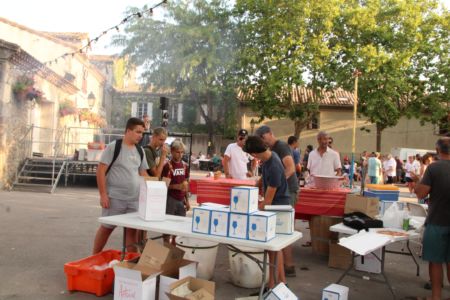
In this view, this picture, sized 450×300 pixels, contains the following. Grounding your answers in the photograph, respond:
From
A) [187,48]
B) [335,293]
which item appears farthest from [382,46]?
[335,293]

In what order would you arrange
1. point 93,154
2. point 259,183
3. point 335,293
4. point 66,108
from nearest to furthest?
point 335,293, point 259,183, point 93,154, point 66,108

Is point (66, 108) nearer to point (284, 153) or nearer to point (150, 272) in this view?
point (284, 153)

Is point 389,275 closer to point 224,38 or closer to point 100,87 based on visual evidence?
point 224,38

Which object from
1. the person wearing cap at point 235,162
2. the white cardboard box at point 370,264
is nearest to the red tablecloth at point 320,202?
the white cardboard box at point 370,264

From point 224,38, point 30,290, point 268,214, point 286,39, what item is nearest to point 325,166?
point 268,214

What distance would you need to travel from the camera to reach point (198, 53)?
28500mm

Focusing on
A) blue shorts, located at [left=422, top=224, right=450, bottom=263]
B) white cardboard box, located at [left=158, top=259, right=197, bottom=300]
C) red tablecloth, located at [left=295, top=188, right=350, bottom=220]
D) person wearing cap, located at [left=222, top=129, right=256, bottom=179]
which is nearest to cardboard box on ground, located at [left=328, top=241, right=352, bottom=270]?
red tablecloth, located at [left=295, top=188, right=350, bottom=220]

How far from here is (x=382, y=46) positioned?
2486cm

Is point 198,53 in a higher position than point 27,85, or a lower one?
higher

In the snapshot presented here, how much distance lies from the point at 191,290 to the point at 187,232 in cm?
58

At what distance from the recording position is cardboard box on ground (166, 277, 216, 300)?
12.1 ft

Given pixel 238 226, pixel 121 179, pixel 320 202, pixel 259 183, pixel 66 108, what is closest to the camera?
pixel 238 226

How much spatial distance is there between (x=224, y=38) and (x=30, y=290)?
82.3ft

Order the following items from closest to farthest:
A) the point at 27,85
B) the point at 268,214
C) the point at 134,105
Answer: the point at 268,214 → the point at 27,85 → the point at 134,105
